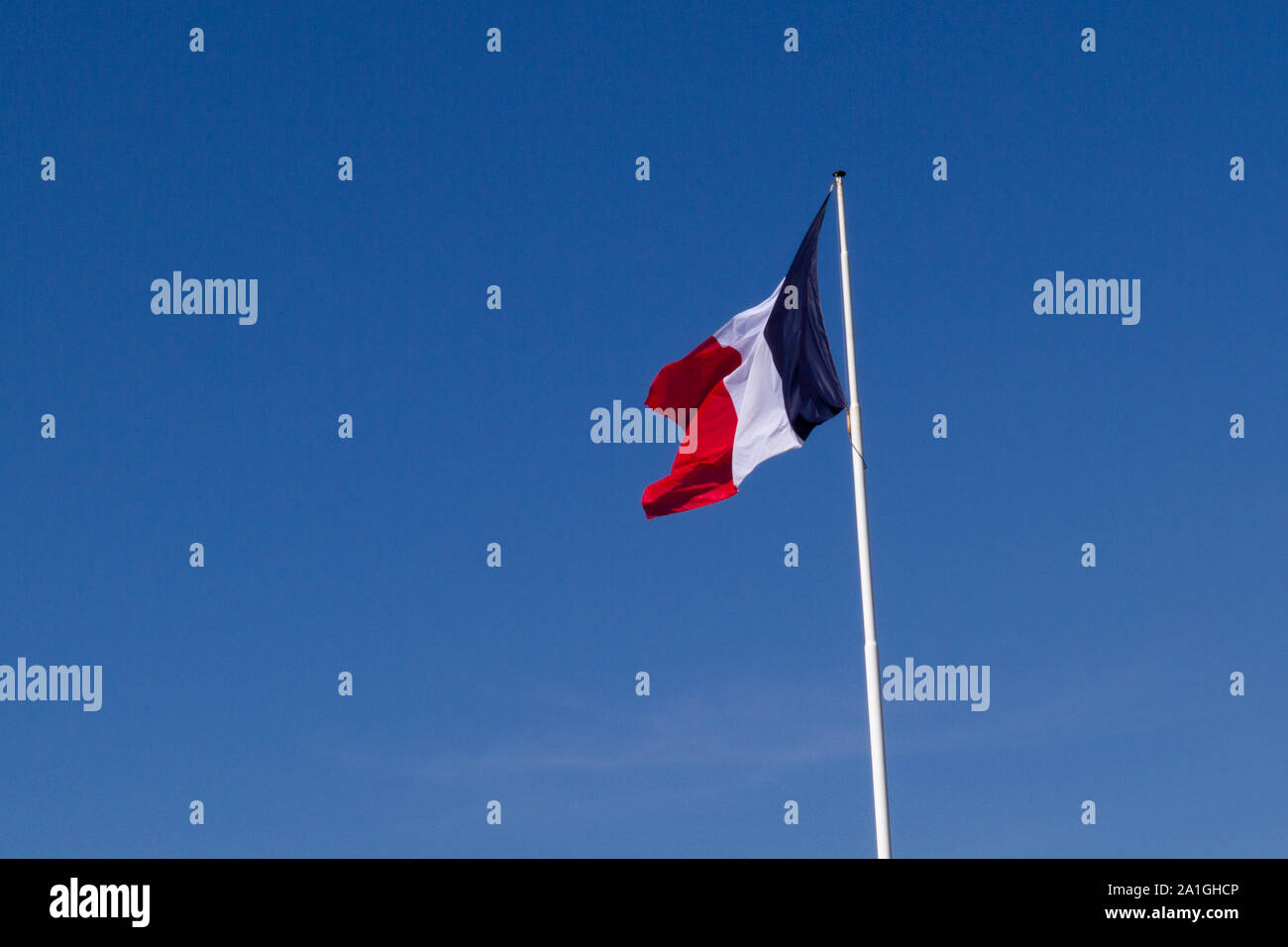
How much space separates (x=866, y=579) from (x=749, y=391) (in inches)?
164

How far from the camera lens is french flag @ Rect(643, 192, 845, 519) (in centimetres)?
2617

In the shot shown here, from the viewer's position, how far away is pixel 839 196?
26.7 metres

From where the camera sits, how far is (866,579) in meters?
24.5

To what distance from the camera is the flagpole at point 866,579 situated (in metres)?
23.1

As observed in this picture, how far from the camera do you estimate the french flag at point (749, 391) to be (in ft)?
85.9

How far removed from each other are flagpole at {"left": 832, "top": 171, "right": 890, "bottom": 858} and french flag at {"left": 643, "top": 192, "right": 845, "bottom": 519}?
458 millimetres

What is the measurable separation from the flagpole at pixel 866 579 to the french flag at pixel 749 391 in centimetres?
46
